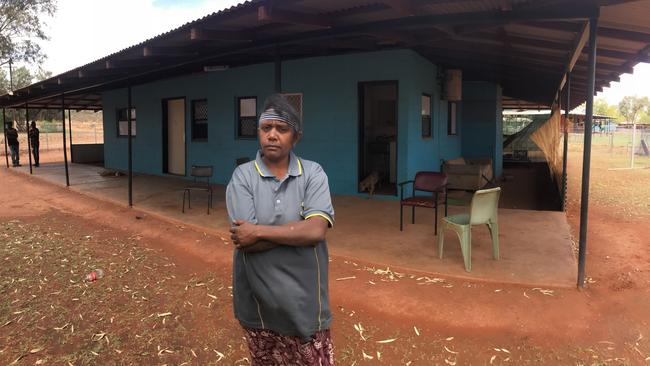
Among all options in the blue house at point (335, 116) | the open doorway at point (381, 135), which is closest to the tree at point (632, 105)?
the blue house at point (335, 116)

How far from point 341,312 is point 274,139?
2.33 m

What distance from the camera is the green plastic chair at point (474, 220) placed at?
447 centimetres

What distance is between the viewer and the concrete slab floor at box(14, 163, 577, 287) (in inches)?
178

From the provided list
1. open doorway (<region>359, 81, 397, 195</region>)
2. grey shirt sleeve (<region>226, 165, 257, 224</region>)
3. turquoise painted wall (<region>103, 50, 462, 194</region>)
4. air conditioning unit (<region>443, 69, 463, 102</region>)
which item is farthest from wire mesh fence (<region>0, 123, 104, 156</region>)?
grey shirt sleeve (<region>226, 165, 257, 224</region>)

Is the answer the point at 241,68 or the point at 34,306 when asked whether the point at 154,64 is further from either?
the point at 34,306

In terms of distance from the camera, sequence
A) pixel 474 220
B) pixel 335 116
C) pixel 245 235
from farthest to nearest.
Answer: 1. pixel 335 116
2. pixel 474 220
3. pixel 245 235

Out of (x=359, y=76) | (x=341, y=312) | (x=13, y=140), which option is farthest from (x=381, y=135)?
(x=13, y=140)

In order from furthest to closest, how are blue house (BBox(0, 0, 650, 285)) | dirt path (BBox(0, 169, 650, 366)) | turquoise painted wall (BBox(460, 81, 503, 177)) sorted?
1. turquoise painted wall (BBox(460, 81, 503, 177))
2. blue house (BBox(0, 0, 650, 285))
3. dirt path (BBox(0, 169, 650, 366))

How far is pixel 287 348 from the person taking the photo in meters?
1.81

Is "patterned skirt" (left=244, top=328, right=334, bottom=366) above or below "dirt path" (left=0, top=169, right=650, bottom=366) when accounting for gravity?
above

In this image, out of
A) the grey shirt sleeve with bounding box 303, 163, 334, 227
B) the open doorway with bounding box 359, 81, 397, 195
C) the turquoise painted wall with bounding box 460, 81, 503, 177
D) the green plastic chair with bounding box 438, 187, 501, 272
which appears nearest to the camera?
the grey shirt sleeve with bounding box 303, 163, 334, 227

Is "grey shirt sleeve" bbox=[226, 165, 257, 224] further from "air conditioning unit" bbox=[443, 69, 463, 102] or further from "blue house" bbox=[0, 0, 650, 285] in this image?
"air conditioning unit" bbox=[443, 69, 463, 102]

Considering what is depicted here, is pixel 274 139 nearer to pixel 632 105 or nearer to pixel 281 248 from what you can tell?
pixel 281 248

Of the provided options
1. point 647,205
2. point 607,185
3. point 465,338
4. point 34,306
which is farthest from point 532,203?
point 34,306
